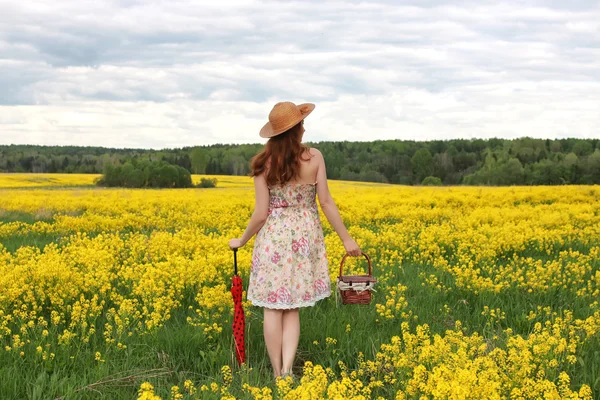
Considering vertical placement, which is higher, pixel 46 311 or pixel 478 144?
pixel 478 144

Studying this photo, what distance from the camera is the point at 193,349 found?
5078 millimetres

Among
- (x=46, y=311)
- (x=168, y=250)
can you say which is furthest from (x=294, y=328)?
(x=168, y=250)

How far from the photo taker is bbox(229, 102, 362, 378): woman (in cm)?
456

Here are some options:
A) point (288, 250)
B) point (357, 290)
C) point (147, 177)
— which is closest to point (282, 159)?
point (288, 250)

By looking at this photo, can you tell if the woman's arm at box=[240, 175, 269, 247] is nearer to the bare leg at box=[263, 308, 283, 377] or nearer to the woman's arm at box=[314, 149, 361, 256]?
the woman's arm at box=[314, 149, 361, 256]

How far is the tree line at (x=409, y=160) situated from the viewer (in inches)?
2403

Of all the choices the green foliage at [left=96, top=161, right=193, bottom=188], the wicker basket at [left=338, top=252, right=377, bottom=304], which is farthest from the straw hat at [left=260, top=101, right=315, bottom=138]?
the green foliage at [left=96, top=161, right=193, bottom=188]

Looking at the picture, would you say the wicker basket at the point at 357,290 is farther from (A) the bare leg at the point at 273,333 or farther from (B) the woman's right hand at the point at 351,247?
(A) the bare leg at the point at 273,333

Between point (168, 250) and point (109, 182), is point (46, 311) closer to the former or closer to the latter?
point (168, 250)

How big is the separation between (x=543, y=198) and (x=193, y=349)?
2147cm

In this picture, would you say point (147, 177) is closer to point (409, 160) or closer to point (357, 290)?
point (409, 160)

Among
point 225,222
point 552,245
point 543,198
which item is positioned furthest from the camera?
point 543,198

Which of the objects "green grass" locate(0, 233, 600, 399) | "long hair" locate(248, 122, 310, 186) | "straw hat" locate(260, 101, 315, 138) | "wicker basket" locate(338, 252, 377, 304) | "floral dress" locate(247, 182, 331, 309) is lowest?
"green grass" locate(0, 233, 600, 399)

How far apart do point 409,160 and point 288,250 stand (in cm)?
7052
